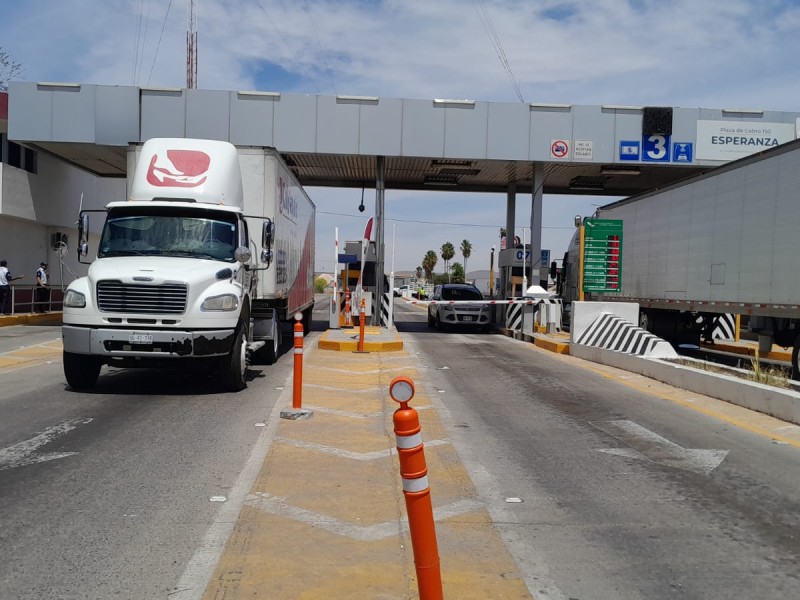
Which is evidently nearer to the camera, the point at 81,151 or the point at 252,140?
the point at 252,140

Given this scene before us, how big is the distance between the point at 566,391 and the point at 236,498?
281 inches

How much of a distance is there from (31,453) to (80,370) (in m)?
3.55

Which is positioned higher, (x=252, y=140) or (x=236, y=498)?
(x=252, y=140)

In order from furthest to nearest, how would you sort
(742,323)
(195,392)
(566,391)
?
(742,323) → (566,391) → (195,392)

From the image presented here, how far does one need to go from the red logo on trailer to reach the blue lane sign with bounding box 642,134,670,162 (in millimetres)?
15513

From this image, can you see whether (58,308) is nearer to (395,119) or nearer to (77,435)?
(395,119)

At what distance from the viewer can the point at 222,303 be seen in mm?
9867

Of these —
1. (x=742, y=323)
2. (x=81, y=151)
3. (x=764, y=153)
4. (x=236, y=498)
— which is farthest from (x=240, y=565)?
(x=81, y=151)

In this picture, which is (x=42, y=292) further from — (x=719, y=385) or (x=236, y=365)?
(x=719, y=385)

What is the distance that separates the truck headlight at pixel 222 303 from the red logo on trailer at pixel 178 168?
232 cm

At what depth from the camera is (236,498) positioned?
18.0 ft

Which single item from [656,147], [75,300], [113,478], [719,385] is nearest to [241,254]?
[75,300]

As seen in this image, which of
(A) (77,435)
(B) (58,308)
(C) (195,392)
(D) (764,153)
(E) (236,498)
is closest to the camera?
(E) (236,498)

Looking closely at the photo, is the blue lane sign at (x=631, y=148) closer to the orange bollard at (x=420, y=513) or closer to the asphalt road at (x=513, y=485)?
the asphalt road at (x=513, y=485)
